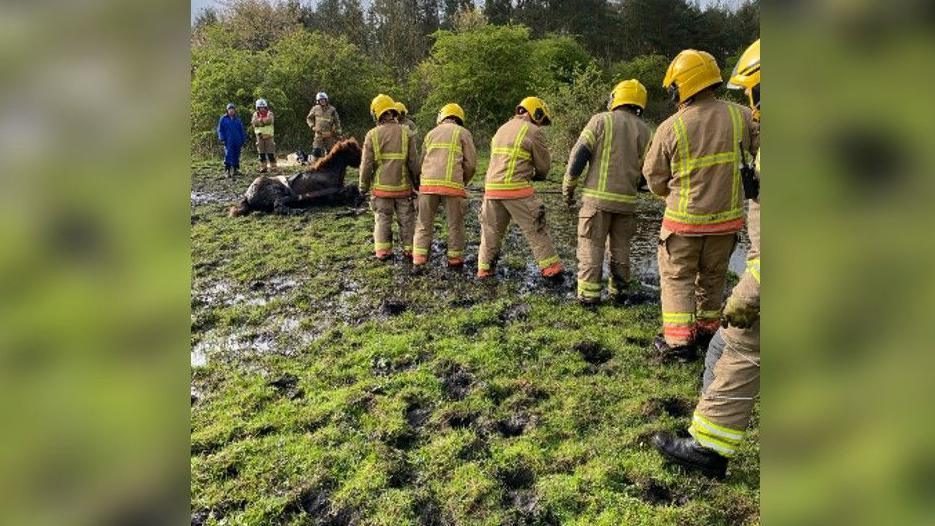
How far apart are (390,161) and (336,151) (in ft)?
13.0

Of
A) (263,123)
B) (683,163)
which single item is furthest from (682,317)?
(263,123)

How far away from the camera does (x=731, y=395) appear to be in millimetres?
2980

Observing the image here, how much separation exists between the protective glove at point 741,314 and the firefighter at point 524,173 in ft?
13.1

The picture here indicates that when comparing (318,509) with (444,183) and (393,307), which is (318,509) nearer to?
(393,307)

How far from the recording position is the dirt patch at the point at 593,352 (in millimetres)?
4977

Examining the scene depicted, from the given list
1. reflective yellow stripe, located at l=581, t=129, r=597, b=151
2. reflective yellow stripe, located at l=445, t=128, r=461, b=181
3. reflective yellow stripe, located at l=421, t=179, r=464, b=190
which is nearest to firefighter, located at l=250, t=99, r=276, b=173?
reflective yellow stripe, located at l=421, t=179, r=464, b=190

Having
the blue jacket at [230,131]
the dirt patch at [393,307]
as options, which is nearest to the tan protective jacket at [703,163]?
the dirt patch at [393,307]

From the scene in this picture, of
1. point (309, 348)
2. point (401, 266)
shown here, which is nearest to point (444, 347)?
point (309, 348)

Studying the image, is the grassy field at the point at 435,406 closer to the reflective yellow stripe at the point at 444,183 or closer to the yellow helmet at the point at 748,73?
the reflective yellow stripe at the point at 444,183

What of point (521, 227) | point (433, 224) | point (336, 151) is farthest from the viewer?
point (336, 151)

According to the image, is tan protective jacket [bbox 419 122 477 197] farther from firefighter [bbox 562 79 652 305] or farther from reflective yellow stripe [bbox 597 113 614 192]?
reflective yellow stripe [bbox 597 113 614 192]

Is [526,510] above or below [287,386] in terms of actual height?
below

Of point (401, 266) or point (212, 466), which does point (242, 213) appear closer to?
point (401, 266)
